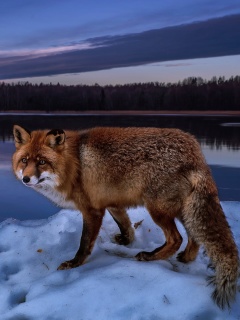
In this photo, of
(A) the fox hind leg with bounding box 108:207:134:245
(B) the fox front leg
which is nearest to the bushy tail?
(B) the fox front leg

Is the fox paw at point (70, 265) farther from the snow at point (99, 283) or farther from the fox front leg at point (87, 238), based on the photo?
the snow at point (99, 283)

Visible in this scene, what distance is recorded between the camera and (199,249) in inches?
213

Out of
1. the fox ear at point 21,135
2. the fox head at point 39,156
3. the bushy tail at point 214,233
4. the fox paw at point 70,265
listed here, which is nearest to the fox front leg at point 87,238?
the fox paw at point 70,265

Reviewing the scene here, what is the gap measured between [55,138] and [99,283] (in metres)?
1.74

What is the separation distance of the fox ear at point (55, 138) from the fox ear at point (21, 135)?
0.92ft

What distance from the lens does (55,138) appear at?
197 inches

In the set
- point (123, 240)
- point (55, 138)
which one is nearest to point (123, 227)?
point (123, 240)

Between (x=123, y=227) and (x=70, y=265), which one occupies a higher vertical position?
(x=123, y=227)

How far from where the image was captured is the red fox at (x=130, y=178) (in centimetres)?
459

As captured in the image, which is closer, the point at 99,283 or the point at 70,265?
the point at 99,283

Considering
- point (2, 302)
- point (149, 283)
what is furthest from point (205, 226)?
point (2, 302)

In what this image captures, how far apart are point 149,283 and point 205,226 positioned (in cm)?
84

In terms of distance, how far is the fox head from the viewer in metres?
4.84

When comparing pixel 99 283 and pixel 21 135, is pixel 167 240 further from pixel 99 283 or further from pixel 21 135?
pixel 21 135
